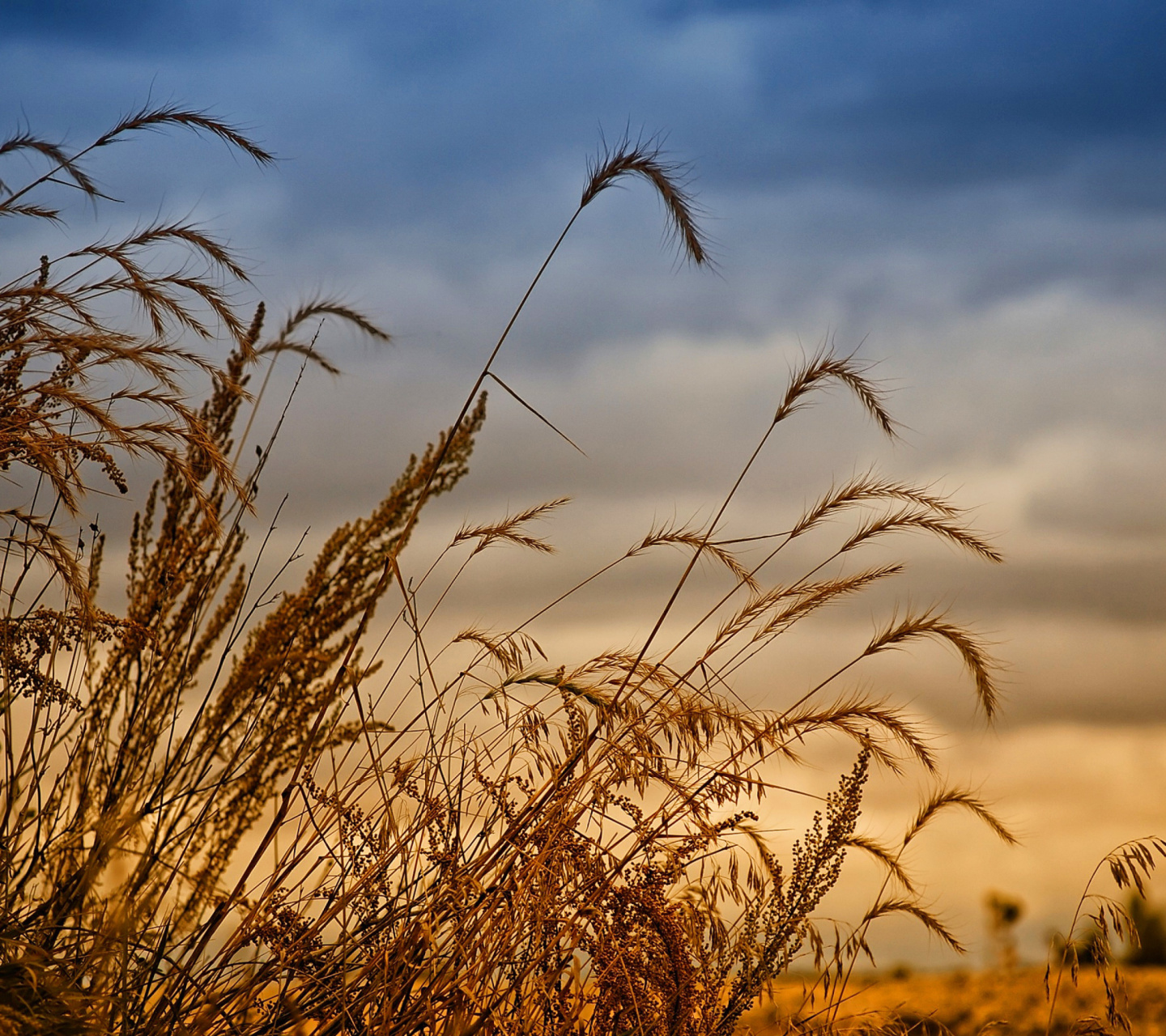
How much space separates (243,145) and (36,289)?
1.97 feet

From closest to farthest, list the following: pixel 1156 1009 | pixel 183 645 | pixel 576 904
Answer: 1. pixel 576 904
2. pixel 183 645
3. pixel 1156 1009

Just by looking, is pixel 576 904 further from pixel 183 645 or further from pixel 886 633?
pixel 183 645

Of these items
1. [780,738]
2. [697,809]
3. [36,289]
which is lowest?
[697,809]

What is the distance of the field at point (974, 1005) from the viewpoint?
195cm

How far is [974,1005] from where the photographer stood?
183 inches

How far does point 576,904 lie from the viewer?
5.48 ft

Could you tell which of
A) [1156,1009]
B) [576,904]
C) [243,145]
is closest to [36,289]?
[243,145]

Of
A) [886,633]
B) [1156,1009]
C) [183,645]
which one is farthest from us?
[1156,1009]

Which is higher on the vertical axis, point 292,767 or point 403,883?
point 292,767

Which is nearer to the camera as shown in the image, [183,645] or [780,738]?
[780,738]

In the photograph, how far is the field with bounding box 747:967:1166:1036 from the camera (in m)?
1.95

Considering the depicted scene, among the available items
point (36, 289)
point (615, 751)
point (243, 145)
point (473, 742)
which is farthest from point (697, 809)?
point (243, 145)

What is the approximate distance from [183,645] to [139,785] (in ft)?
0.99

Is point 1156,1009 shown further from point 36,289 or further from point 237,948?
point 36,289
